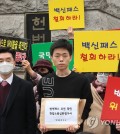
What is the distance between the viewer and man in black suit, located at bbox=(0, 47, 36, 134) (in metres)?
4.06

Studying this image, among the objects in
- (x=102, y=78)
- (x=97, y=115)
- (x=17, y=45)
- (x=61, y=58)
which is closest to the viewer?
(x=61, y=58)

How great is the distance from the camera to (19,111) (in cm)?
410

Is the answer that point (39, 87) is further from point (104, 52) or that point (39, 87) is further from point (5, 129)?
point (104, 52)

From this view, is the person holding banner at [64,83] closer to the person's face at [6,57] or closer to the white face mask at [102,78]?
the person's face at [6,57]

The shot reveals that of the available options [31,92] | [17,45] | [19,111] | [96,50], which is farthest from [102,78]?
[17,45]

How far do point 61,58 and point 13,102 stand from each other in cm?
56

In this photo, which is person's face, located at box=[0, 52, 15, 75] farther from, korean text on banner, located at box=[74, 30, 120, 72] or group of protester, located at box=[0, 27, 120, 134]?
korean text on banner, located at box=[74, 30, 120, 72]

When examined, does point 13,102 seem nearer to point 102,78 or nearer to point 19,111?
point 19,111

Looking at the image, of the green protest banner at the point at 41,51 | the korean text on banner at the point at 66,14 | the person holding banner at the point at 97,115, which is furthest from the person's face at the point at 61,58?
the korean text on banner at the point at 66,14

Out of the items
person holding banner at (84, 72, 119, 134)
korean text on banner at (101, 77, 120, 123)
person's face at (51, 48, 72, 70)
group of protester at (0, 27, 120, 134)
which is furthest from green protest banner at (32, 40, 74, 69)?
korean text on banner at (101, 77, 120, 123)

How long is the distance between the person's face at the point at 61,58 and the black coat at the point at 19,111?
0.35 m

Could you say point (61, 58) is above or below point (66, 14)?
below

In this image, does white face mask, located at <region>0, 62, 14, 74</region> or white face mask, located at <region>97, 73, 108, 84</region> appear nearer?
white face mask, located at <region>0, 62, 14, 74</region>

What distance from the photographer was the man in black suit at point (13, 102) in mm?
4059
